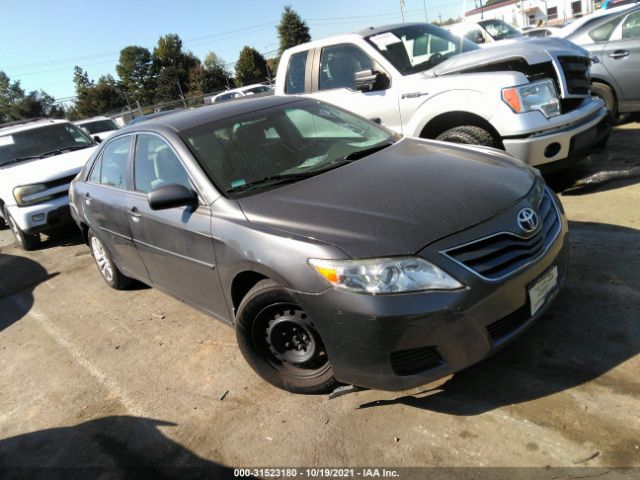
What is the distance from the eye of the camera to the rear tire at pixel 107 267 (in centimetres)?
482

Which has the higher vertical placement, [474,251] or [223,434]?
[474,251]

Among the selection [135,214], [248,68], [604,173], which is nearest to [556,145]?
[604,173]

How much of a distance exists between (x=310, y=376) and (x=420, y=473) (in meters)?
0.80

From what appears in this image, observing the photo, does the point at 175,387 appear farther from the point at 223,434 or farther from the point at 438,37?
the point at 438,37

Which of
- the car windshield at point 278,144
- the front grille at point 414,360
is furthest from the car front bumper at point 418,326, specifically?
the car windshield at point 278,144

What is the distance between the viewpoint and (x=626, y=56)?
684 centimetres

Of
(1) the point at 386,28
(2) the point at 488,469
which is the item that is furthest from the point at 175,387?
(1) the point at 386,28

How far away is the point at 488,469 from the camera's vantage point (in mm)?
2154

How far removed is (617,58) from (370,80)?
4016 mm

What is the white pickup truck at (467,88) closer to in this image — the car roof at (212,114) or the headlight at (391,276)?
the car roof at (212,114)

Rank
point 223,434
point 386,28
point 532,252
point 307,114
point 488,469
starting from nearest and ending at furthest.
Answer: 1. point 488,469
2. point 532,252
3. point 223,434
4. point 307,114
5. point 386,28

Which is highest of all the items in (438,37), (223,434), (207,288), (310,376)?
(438,37)

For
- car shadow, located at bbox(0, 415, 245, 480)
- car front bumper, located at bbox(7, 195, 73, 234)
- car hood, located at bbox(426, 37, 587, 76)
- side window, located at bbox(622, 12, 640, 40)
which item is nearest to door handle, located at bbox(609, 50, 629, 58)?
side window, located at bbox(622, 12, 640, 40)

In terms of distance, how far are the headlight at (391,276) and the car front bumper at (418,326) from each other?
3cm
